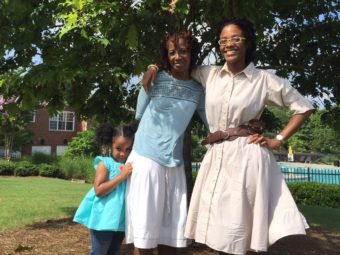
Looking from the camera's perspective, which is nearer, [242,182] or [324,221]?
[242,182]

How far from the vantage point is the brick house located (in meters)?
41.4

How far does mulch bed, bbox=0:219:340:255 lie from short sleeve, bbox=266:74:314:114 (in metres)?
2.88

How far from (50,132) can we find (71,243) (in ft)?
125

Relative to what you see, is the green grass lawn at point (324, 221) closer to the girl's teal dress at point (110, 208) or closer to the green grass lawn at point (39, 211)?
the green grass lawn at point (39, 211)

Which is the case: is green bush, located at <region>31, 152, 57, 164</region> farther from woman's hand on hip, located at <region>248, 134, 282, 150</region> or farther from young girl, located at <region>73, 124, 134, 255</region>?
A: woman's hand on hip, located at <region>248, 134, 282, 150</region>

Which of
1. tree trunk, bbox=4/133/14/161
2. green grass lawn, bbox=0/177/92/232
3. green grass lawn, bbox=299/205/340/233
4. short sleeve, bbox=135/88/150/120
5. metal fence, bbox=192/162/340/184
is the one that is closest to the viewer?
short sleeve, bbox=135/88/150/120

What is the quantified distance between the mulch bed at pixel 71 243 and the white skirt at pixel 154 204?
7.52 feet

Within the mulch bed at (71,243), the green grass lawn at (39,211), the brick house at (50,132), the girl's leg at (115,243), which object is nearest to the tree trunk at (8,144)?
the brick house at (50,132)

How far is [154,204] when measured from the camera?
9.96 ft

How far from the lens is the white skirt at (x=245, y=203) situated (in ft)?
9.04

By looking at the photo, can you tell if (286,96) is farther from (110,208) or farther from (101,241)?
(101,241)

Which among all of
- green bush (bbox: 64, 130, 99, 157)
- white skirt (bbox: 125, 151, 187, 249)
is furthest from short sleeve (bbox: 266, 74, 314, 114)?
green bush (bbox: 64, 130, 99, 157)

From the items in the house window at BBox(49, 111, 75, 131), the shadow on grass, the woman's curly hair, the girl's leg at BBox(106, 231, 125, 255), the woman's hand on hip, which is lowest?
the shadow on grass

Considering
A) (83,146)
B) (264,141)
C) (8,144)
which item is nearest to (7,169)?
(83,146)
